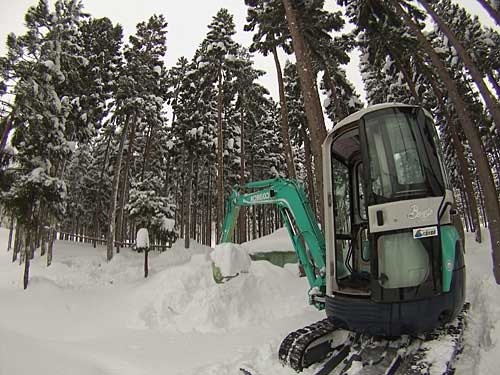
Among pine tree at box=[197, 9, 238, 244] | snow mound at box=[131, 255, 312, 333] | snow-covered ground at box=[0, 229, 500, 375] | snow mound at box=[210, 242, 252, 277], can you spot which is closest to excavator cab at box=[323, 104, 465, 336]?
snow-covered ground at box=[0, 229, 500, 375]

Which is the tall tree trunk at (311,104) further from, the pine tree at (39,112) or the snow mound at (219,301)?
the pine tree at (39,112)

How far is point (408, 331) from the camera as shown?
3.69m

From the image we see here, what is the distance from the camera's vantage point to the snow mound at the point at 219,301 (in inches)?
302

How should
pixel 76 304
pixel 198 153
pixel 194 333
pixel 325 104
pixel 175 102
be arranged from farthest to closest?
pixel 175 102 → pixel 198 153 → pixel 325 104 → pixel 76 304 → pixel 194 333

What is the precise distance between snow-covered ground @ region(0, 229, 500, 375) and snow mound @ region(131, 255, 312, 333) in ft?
0.09

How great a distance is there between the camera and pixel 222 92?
20.1 metres

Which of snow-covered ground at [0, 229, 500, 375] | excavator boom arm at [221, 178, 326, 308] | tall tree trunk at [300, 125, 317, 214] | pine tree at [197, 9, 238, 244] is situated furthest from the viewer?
tall tree trunk at [300, 125, 317, 214]

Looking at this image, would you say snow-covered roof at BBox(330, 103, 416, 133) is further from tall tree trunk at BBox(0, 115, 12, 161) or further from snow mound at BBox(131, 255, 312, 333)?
tall tree trunk at BBox(0, 115, 12, 161)

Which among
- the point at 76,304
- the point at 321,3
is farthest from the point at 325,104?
the point at 76,304

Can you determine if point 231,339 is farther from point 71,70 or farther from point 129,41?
point 129,41

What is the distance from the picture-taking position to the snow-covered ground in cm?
459

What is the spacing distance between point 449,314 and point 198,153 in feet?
69.6

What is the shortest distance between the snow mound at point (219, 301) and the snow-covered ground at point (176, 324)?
0.03 m

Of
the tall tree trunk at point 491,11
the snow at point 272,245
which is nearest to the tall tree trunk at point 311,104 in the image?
the tall tree trunk at point 491,11
